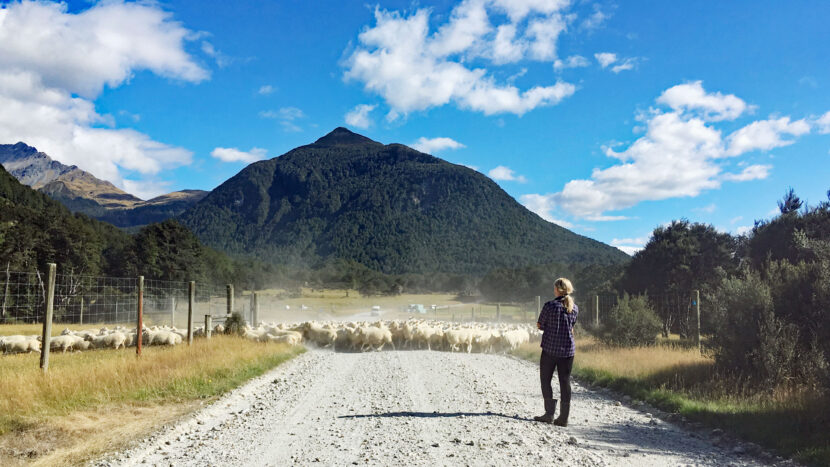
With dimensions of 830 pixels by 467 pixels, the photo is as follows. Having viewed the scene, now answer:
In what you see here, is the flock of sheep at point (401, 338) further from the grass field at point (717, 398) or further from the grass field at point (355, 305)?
the grass field at point (355, 305)

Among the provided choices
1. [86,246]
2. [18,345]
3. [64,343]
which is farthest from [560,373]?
[86,246]

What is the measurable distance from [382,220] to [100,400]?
133201 mm

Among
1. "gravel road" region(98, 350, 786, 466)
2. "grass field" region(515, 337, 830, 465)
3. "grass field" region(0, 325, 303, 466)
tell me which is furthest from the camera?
"grass field" region(515, 337, 830, 465)

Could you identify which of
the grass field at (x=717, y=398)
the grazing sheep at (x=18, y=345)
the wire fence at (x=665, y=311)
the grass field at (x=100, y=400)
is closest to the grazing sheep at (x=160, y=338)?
the grazing sheep at (x=18, y=345)

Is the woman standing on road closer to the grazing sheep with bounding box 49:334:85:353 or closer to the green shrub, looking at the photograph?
the green shrub

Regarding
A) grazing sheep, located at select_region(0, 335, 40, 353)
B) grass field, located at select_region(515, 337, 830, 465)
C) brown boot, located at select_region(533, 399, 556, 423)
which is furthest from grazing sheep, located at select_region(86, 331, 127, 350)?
brown boot, located at select_region(533, 399, 556, 423)

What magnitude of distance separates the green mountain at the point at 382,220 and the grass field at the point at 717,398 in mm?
92126

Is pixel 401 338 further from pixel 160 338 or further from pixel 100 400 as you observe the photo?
pixel 100 400

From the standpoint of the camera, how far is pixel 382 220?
14125 cm

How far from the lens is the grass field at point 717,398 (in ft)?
22.2

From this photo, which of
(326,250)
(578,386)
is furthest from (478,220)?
(578,386)

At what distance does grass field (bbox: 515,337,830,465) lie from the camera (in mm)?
6777

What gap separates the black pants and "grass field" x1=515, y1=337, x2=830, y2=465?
7.31 ft

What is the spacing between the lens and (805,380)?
29.8ft
